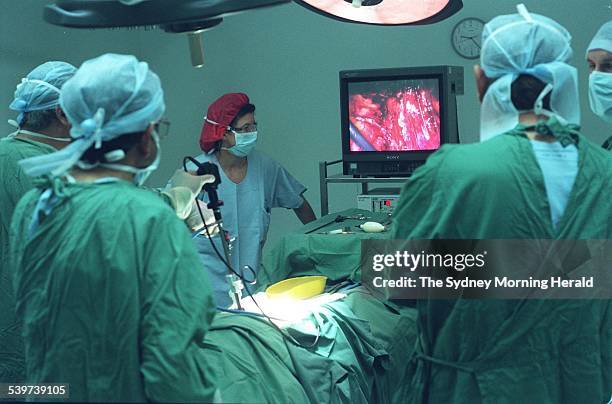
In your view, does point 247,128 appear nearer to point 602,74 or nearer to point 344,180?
point 344,180

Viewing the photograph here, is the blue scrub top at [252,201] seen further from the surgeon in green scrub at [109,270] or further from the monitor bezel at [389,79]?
the surgeon in green scrub at [109,270]

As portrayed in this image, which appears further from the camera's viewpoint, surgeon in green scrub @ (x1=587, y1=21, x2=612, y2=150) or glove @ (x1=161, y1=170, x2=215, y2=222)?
surgeon in green scrub @ (x1=587, y1=21, x2=612, y2=150)

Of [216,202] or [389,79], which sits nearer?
[216,202]

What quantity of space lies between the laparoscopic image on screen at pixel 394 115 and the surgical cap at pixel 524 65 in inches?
79.8

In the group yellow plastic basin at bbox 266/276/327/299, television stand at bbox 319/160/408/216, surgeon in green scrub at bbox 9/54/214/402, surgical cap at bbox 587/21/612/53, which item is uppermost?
surgical cap at bbox 587/21/612/53

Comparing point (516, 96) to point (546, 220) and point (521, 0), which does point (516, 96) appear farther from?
point (521, 0)

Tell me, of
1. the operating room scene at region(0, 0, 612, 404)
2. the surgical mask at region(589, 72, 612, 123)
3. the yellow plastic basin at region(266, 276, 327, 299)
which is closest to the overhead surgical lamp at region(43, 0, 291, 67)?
the operating room scene at region(0, 0, 612, 404)

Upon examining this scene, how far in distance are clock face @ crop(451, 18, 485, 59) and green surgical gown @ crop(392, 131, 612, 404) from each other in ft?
9.73

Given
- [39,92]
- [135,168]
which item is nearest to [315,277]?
[39,92]

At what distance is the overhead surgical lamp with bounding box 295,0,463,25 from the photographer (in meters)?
2.27

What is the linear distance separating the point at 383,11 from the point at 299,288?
1040 mm

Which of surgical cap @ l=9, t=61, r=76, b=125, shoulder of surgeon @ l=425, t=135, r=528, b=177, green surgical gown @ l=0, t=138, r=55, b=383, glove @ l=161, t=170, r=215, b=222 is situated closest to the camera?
shoulder of surgeon @ l=425, t=135, r=528, b=177

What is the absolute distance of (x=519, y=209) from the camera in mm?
1835

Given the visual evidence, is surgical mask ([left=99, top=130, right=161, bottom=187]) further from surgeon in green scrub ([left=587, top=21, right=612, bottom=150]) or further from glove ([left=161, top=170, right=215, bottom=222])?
surgeon in green scrub ([left=587, top=21, right=612, bottom=150])
